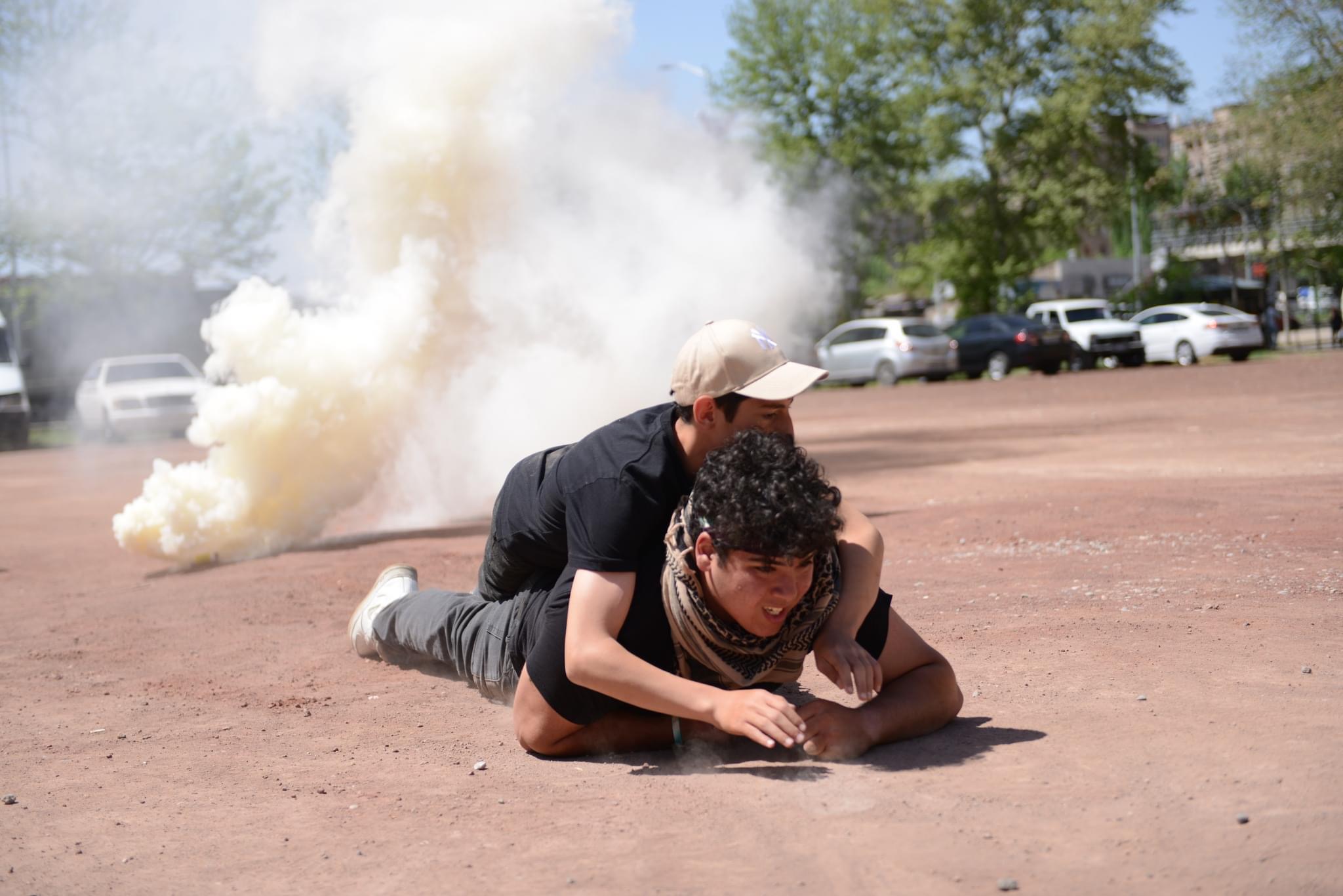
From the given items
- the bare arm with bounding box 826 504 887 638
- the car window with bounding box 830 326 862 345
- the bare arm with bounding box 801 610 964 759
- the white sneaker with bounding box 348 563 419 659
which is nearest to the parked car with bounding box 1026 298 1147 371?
the car window with bounding box 830 326 862 345

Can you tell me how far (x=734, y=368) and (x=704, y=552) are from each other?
510 mm

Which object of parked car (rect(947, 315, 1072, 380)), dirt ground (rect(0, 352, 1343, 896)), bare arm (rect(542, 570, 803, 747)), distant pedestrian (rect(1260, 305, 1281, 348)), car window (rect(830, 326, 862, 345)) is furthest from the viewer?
distant pedestrian (rect(1260, 305, 1281, 348))

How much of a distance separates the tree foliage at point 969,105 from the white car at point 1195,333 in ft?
32.0

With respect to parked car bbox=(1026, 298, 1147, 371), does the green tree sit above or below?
above

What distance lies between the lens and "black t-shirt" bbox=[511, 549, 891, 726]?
3674mm

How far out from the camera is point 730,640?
3605 mm

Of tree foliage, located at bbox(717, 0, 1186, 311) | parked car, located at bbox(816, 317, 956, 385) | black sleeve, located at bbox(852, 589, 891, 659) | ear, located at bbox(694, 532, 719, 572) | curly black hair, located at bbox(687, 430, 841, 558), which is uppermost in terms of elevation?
tree foliage, located at bbox(717, 0, 1186, 311)

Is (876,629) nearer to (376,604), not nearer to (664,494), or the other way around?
(664,494)

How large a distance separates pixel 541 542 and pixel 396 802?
2.81 feet

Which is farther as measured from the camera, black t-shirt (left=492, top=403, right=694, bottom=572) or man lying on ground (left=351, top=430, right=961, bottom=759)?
black t-shirt (left=492, top=403, right=694, bottom=572)

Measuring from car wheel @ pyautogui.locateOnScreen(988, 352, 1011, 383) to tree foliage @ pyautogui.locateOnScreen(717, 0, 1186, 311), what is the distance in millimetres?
11770

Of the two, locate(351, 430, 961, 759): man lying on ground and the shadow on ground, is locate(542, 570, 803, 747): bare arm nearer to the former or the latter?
locate(351, 430, 961, 759): man lying on ground

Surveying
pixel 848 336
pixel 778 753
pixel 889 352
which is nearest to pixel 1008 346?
pixel 889 352

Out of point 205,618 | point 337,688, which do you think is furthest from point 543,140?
point 337,688
